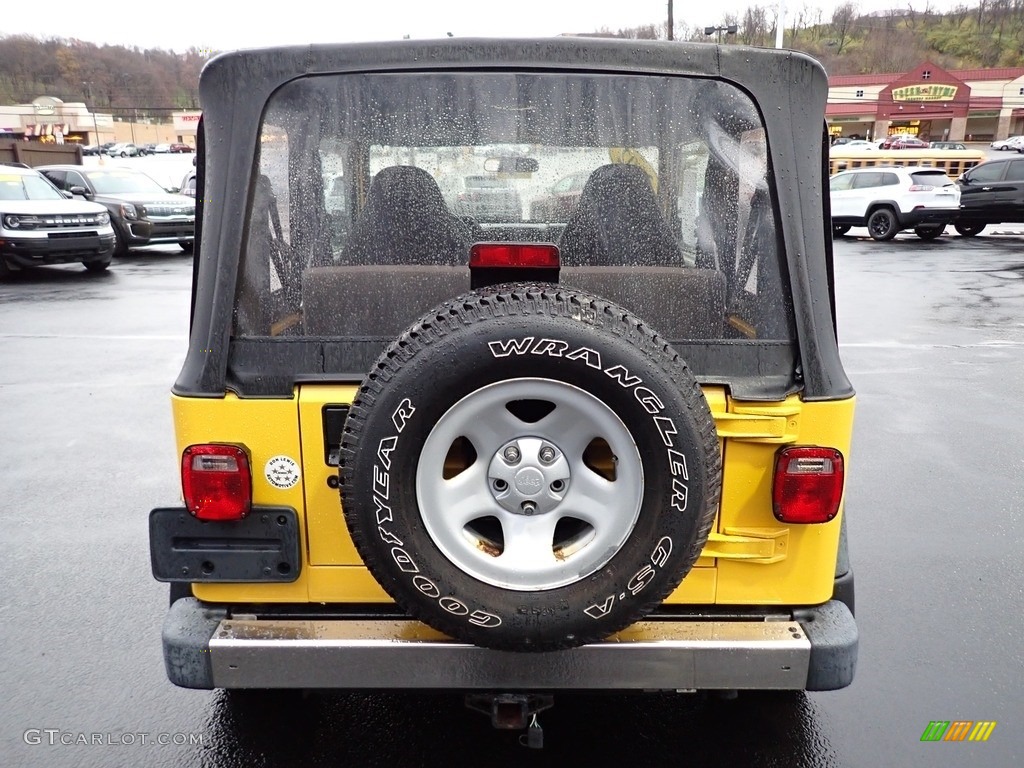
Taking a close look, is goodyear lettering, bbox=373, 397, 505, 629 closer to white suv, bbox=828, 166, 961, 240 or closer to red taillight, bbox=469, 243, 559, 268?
red taillight, bbox=469, 243, 559, 268

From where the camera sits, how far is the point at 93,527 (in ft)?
15.2

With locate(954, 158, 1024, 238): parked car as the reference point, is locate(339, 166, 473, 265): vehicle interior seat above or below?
above

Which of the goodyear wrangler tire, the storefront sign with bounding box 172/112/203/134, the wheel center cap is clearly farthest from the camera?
the storefront sign with bounding box 172/112/203/134

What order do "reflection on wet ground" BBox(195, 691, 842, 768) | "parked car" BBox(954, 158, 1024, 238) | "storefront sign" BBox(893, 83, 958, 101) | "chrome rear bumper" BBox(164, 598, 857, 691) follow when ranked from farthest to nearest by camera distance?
"storefront sign" BBox(893, 83, 958, 101)
"parked car" BBox(954, 158, 1024, 238)
"reflection on wet ground" BBox(195, 691, 842, 768)
"chrome rear bumper" BBox(164, 598, 857, 691)

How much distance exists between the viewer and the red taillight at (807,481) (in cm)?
232

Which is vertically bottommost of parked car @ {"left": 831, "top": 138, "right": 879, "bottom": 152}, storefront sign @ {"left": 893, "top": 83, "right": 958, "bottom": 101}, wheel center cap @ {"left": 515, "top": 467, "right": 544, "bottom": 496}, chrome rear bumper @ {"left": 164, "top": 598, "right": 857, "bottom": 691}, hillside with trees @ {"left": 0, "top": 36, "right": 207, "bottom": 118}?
chrome rear bumper @ {"left": 164, "top": 598, "right": 857, "bottom": 691}

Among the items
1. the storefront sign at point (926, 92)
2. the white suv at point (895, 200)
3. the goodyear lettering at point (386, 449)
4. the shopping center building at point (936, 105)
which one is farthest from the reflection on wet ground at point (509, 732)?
the storefront sign at point (926, 92)

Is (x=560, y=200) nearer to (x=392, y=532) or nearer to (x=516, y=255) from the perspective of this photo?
(x=516, y=255)

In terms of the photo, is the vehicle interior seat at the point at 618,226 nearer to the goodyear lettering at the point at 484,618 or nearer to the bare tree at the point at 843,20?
the goodyear lettering at the point at 484,618

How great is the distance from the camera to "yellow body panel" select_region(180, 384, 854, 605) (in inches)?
90.4

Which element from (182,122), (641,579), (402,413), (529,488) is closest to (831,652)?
(641,579)

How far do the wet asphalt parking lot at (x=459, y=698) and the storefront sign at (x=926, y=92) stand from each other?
90030 mm

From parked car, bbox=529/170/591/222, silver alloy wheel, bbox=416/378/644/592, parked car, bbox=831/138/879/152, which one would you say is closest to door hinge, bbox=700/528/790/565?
silver alloy wheel, bbox=416/378/644/592

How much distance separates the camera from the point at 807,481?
2322 mm
